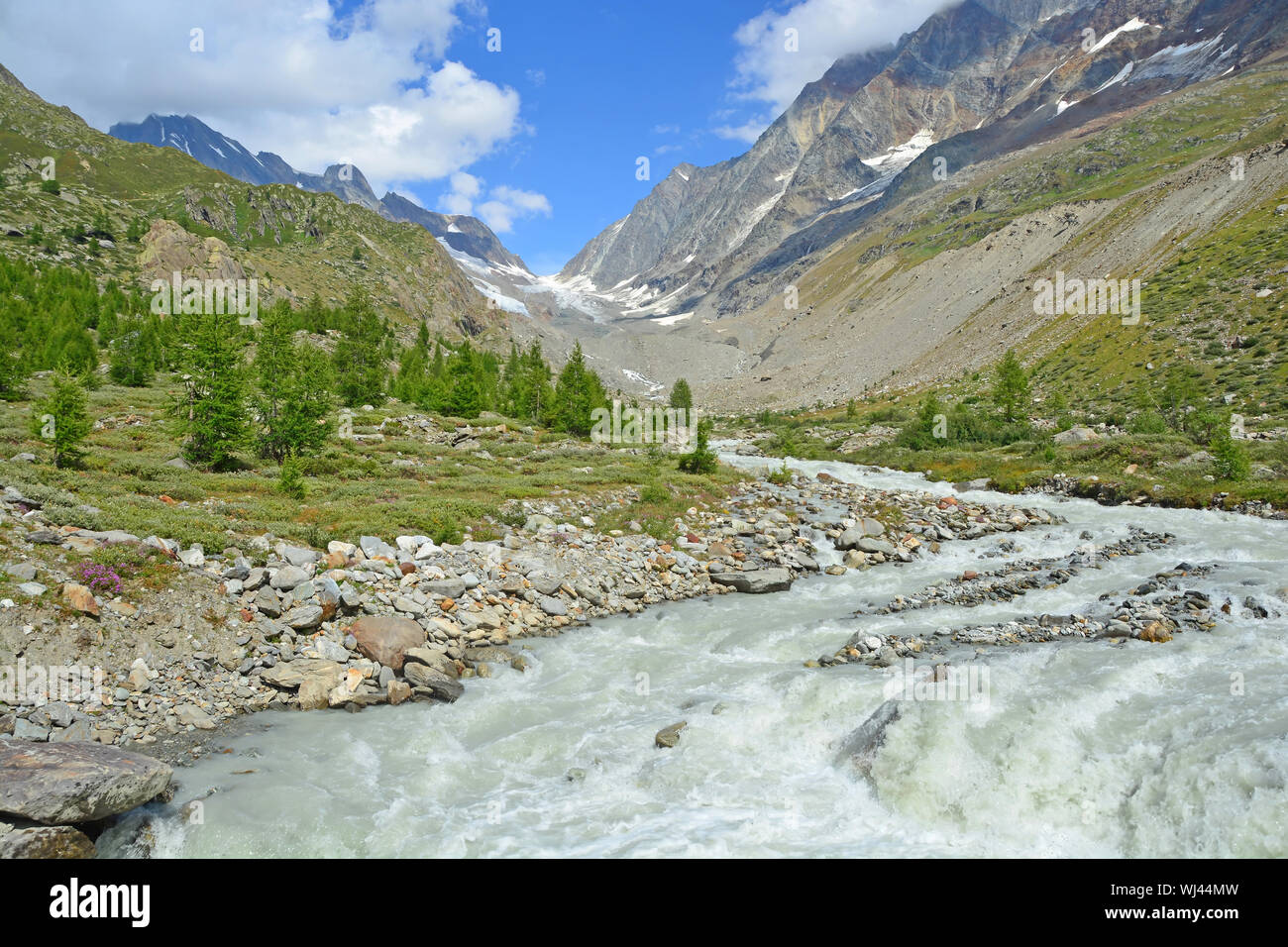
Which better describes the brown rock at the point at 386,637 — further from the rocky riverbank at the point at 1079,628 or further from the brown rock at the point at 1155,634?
the brown rock at the point at 1155,634

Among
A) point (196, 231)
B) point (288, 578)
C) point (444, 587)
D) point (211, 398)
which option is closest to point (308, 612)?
point (288, 578)

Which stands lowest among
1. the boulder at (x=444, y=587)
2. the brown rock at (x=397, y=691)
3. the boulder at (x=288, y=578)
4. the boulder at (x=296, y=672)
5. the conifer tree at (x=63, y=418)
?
the brown rock at (x=397, y=691)

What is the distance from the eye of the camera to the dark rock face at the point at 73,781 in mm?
7441

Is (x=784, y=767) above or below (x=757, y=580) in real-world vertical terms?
below

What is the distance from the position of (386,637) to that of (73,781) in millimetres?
6513

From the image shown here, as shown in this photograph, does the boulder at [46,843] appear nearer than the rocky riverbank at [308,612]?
Yes

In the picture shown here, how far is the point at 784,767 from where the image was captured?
1044 centimetres

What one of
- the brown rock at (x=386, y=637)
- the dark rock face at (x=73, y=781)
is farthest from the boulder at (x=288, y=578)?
the dark rock face at (x=73, y=781)

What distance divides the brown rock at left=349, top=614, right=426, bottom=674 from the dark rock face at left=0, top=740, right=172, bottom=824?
4996 millimetres

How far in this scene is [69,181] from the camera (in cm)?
14088

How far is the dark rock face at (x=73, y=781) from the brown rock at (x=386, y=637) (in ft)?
16.4

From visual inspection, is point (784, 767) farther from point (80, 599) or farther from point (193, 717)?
point (80, 599)

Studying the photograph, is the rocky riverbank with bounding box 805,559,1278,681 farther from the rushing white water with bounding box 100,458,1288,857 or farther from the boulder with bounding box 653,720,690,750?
the boulder with bounding box 653,720,690,750

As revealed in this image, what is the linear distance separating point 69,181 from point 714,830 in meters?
202
